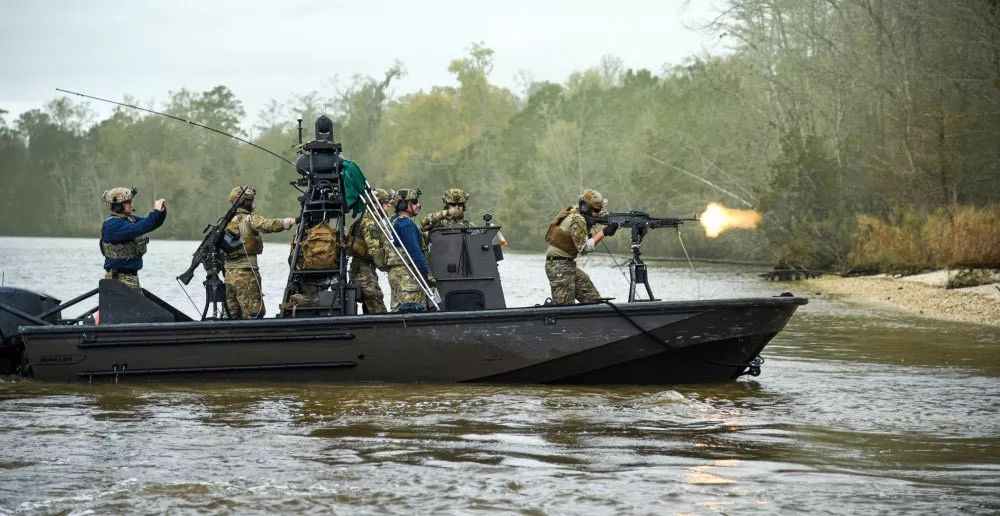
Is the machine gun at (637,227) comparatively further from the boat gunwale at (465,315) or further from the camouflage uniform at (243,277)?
the camouflage uniform at (243,277)

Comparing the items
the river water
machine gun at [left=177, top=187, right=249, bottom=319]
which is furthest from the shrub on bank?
machine gun at [left=177, top=187, right=249, bottom=319]

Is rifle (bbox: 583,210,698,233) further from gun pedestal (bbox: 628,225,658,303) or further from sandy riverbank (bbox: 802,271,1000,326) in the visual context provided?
sandy riverbank (bbox: 802,271,1000,326)

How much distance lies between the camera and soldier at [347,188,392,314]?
526 inches

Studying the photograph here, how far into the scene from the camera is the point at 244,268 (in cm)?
1373

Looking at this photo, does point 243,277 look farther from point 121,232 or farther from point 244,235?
point 121,232

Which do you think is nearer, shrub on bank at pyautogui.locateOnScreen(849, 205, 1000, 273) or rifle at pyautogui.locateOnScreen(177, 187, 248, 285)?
rifle at pyautogui.locateOnScreen(177, 187, 248, 285)

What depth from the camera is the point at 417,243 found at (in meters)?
13.0

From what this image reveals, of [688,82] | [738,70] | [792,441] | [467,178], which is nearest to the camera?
[792,441]

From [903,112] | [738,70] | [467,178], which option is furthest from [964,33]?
[467,178]

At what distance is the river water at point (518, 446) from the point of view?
856 cm

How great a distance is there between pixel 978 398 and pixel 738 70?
154 ft

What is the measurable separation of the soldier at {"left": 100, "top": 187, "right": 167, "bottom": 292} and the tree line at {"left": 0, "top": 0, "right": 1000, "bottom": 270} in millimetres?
19766

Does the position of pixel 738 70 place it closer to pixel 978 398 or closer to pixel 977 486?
pixel 978 398

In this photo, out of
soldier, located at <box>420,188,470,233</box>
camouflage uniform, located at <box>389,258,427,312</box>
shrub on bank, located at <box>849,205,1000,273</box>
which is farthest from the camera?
shrub on bank, located at <box>849,205,1000,273</box>
